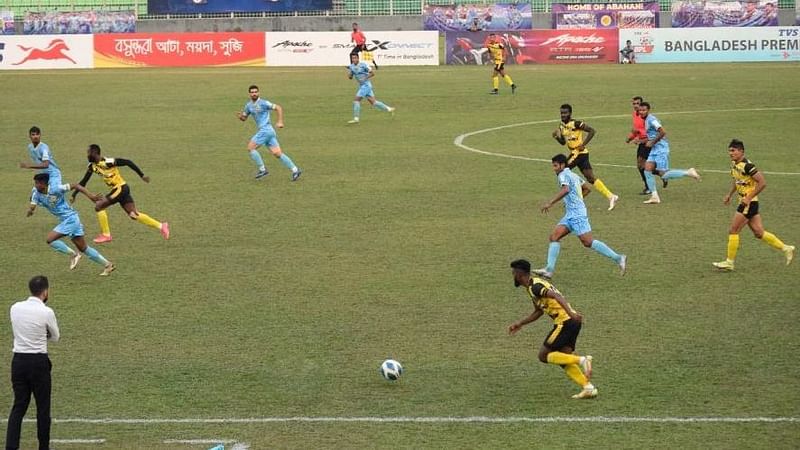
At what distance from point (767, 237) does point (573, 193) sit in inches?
146

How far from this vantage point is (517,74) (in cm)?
5906

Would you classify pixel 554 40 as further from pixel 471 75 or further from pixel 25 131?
pixel 25 131

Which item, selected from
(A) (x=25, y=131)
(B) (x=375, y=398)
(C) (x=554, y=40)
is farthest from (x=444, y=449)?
(C) (x=554, y=40)

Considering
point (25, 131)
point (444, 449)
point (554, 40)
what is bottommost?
point (444, 449)

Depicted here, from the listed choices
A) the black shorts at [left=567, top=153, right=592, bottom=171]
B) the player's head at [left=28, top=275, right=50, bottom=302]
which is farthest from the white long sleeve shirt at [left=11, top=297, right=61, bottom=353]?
the black shorts at [left=567, top=153, right=592, bottom=171]

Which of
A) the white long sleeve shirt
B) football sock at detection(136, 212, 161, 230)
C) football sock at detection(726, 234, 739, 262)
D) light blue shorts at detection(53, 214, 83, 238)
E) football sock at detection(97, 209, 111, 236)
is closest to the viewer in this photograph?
the white long sleeve shirt

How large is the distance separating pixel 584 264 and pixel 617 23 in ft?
187

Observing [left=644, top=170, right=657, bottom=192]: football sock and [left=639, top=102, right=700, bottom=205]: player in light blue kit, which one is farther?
[left=644, top=170, right=657, bottom=192]: football sock

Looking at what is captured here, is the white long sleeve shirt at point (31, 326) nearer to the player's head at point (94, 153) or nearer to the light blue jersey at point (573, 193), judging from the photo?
the light blue jersey at point (573, 193)

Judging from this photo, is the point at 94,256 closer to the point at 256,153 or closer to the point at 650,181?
the point at 256,153

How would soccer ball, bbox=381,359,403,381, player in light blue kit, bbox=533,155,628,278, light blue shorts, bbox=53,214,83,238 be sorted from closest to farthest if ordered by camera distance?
soccer ball, bbox=381,359,403,381 < player in light blue kit, bbox=533,155,628,278 < light blue shorts, bbox=53,214,83,238

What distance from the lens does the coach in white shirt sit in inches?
479

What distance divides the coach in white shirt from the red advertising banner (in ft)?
181

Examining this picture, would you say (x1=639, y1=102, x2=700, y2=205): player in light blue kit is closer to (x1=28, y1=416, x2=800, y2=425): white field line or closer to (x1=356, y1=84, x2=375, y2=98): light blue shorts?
(x1=28, y1=416, x2=800, y2=425): white field line
